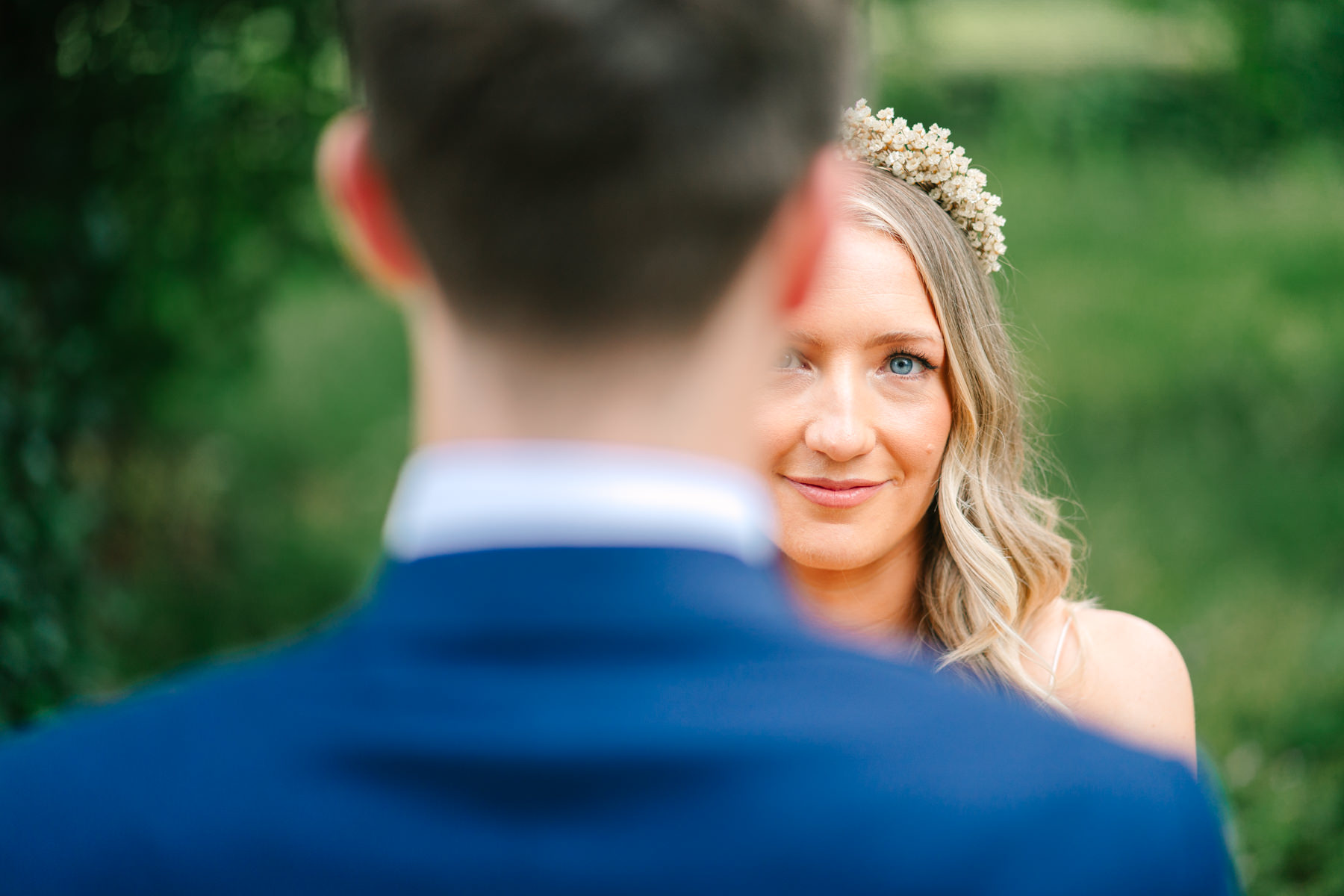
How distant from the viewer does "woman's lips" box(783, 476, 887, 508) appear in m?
2.28

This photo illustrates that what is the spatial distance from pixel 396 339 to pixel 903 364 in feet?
19.6

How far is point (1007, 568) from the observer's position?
7.89ft

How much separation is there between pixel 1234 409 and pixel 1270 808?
2.59m

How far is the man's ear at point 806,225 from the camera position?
3.01ft

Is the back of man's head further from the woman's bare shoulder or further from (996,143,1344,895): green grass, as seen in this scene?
(996,143,1344,895): green grass

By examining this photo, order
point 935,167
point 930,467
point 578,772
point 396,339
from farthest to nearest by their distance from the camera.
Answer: point 396,339 → point 935,167 → point 930,467 → point 578,772

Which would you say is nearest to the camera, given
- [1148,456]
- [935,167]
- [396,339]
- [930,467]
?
[930,467]

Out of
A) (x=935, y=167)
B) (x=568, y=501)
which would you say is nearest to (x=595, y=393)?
(x=568, y=501)

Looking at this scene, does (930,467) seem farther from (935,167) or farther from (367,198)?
(367,198)

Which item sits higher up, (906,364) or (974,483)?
(906,364)

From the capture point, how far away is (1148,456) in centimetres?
625

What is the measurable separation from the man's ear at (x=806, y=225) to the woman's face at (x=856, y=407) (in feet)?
4.26

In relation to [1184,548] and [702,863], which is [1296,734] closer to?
[1184,548]

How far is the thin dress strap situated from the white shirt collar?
1621 mm
